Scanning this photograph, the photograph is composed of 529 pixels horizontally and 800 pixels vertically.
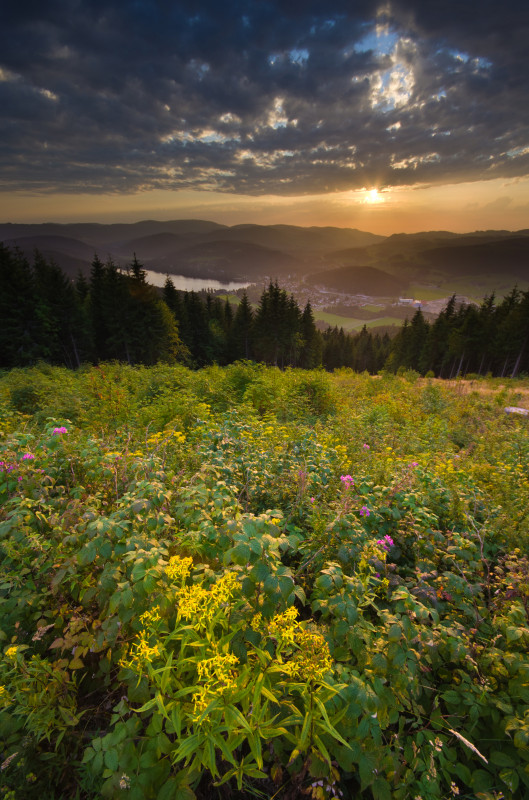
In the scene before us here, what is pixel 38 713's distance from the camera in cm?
220

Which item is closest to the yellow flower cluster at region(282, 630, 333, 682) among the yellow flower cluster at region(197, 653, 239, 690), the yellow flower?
the yellow flower cluster at region(197, 653, 239, 690)

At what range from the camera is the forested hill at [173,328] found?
32.7 metres

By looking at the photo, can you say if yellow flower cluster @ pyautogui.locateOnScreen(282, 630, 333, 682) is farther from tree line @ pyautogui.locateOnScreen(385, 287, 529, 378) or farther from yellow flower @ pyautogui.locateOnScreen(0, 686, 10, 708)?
tree line @ pyautogui.locateOnScreen(385, 287, 529, 378)

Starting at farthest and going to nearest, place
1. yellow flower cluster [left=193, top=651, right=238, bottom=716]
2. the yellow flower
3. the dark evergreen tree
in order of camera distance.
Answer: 1. the dark evergreen tree
2. the yellow flower
3. yellow flower cluster [left=193, top=651, right=238, bottom=716]

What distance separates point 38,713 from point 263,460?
3.39 meters

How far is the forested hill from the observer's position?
107 ft

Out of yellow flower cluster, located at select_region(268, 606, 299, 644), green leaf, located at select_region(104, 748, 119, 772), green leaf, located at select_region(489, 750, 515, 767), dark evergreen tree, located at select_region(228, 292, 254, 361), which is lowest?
dark evergreen tree, located at select_region(228, 292, 254, 361)

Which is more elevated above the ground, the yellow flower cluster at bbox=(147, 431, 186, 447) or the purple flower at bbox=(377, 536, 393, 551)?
the purple flower at bbox=(377, 536, 393, 551)

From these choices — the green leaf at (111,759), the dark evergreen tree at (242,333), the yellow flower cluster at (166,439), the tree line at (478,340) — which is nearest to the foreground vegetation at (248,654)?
the green leaf at (111,759)

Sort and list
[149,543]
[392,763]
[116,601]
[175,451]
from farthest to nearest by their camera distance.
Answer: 1. [175,451]
2. [149,543]
3. [116,601]
4. [392,763]

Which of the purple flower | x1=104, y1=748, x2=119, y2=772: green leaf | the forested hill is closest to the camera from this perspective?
x1=104, y1=748, x2=119, y2=772: green leaf

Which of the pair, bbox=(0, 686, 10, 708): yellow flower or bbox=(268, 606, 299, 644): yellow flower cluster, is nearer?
bbox=(268, 606, 299, 644): yellow flower cluster

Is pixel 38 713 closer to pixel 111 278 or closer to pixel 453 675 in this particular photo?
pixel 453 675

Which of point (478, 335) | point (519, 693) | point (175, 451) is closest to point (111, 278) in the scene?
point (175, 451)
